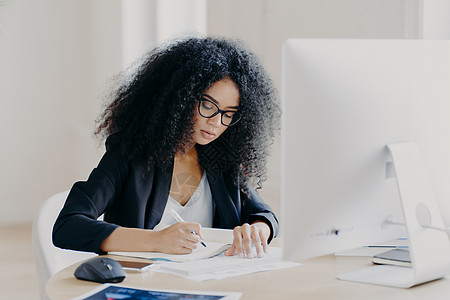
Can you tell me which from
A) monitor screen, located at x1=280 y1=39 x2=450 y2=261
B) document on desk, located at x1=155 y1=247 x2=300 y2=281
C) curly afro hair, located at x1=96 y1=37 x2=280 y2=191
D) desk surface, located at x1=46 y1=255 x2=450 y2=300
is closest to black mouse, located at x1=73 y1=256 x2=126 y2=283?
desk surface, located at x1=46 y1=255 x2=450 y2=300

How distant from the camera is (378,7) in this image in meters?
3.04

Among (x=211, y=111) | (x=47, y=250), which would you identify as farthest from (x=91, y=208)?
(x=211, y=111)

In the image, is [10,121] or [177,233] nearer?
[177,233]

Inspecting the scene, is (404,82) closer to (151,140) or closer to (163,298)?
(163,298)

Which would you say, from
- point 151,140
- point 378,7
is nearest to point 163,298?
point 151,140

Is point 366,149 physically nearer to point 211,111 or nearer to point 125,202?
point 211,111

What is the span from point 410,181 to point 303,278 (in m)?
0.31

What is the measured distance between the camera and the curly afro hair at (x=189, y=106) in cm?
192

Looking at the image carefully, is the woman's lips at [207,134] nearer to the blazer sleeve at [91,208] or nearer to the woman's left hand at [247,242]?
the blazer sleeve at [91,208]

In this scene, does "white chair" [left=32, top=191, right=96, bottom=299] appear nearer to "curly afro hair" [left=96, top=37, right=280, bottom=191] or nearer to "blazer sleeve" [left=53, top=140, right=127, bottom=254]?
"blazer sleeve" [left=53, top=140, right=127, bottom=254]

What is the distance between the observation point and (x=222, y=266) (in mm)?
1471

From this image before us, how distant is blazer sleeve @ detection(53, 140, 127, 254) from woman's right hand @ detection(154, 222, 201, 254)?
0.14m

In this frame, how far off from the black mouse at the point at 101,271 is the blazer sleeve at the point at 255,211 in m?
0.67

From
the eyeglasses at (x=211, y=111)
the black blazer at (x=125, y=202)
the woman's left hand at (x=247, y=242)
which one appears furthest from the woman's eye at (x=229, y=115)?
the woman's left hand at (x=247, y=242)
